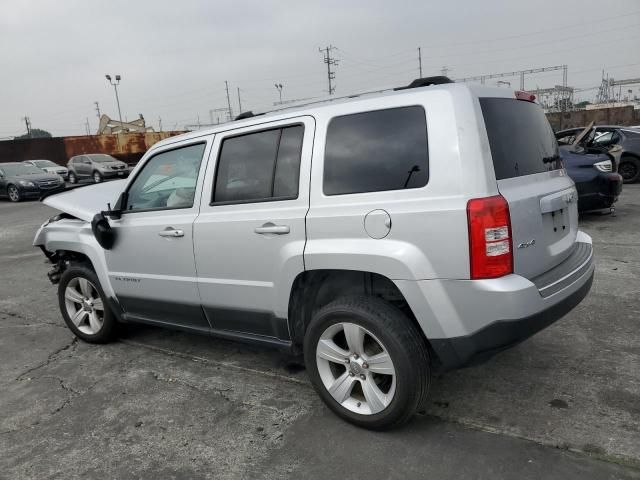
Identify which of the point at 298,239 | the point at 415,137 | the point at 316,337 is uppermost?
the point at 415,137

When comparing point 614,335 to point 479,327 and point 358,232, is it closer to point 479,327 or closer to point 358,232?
point 479,327

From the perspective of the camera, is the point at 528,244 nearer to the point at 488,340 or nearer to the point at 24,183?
the point at 488,340

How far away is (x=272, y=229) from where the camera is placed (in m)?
3.01

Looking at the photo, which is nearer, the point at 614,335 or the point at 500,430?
the point at 500,430

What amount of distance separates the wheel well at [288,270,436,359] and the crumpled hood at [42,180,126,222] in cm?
214

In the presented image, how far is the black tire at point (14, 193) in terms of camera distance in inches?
716

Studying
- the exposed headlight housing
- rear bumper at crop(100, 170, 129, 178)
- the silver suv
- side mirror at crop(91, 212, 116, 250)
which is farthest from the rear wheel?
the exposed headlight housing

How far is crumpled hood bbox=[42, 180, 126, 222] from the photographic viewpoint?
14.1 ft

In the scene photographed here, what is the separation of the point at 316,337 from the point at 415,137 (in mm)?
1263

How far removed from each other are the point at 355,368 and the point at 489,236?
42.1 inches

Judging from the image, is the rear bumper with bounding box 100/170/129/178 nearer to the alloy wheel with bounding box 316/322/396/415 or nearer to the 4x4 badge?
the alloy wheel with bounding box 316/322/396/415

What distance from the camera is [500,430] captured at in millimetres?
2766

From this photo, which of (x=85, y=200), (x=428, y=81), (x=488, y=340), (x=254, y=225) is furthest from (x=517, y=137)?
(x=85, y=200)

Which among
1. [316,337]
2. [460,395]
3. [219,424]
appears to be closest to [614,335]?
[460,395]
